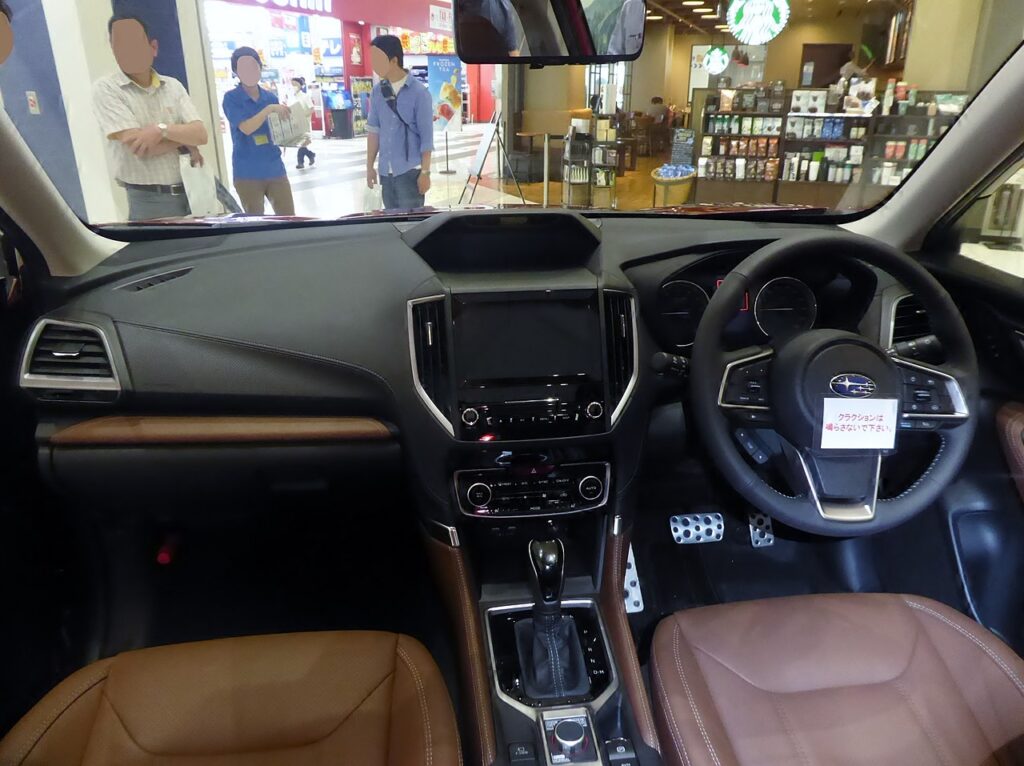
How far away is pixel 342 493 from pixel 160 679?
0.58m

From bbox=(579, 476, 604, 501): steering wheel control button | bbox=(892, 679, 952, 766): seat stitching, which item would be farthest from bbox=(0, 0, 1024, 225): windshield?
bbox=(892, 679, 952, 766): seat stitching

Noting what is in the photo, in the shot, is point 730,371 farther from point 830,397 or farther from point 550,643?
point 550,643

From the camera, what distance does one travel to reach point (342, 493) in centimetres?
188

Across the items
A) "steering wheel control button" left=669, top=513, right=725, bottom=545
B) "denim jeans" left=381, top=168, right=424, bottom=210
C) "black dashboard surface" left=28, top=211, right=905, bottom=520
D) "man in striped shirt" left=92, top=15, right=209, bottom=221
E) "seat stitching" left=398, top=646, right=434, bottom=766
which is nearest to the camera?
"seat stitching" left=398, top=646, right=434, bottom=766

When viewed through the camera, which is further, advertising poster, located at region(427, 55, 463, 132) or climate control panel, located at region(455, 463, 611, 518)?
advertising poster, located at region(427, 55, 463, 132)

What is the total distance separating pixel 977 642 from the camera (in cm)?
150

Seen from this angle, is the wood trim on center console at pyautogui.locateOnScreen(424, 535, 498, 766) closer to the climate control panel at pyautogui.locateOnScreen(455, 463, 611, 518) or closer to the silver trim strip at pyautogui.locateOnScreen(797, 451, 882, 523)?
the climate control panel at pyautogui.locateOnScreen(455, 463, 611, 518)

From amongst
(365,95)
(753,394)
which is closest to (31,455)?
(753,394)

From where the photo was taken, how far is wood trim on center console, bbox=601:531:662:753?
148cm

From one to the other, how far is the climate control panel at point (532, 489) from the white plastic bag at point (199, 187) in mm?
1120

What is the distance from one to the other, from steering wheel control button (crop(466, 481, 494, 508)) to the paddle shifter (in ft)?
0.45

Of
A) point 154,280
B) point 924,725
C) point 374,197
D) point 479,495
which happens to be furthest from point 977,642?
point 374,197

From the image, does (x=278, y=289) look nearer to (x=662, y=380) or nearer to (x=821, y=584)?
(x=662, y=380)

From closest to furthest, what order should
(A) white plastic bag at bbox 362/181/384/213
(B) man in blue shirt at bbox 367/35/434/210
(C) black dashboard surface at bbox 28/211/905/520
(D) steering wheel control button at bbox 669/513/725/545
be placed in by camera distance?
1. (C) black dashboard surface at bbox 28/211/905/520
2. (D) steering wheel control button at bbox 669/513/725/545
3. (A) white plastic bag at bbox 362/181/384/213
4. (B) man in blue shirt at bbox 367/35/434/210
